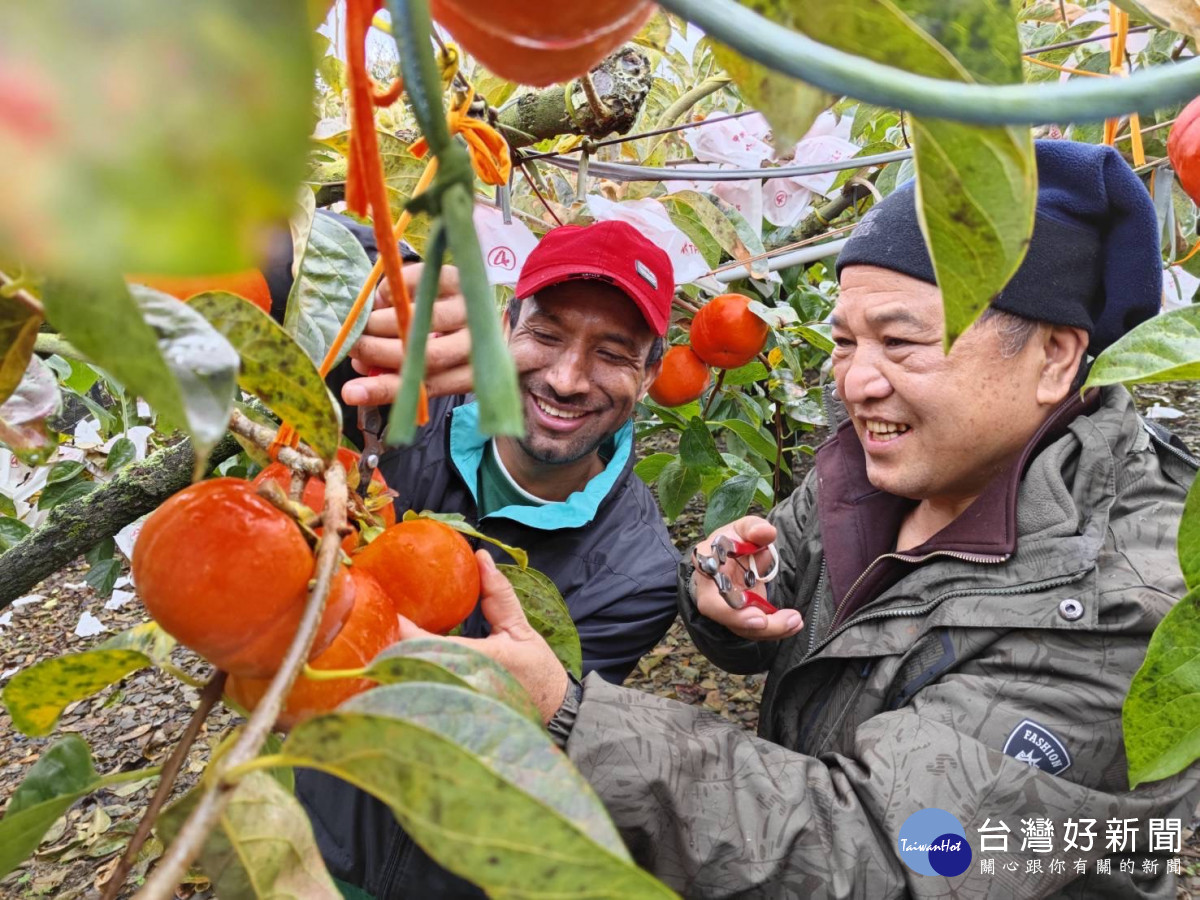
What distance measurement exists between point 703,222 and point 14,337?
1.36 metres

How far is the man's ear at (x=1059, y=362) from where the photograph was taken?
1.18 m

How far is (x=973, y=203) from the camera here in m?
0.29

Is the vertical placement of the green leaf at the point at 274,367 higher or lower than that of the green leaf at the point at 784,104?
lower

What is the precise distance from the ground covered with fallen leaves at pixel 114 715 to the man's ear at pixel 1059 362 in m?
1.19

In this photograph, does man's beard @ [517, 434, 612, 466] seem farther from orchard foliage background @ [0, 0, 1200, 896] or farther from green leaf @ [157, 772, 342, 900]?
green leaf @ [157, 772, 342, 900]

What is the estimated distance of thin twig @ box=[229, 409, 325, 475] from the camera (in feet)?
1.50

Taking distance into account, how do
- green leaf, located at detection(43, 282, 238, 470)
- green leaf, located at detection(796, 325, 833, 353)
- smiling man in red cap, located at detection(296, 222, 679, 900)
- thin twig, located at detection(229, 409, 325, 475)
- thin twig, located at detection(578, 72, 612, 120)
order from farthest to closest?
1. green leaf, located at detection(796, 325, 833, 353)
2. smiling man in red cap, located at detection(296, 222, 679, 900)
3. thin twig, located at detection(578, 72, 612, 120)
4. thin twig, located at detection(229, 409, 325, 475)
5. green leaf, located at detection(43, 282, 238, 470)

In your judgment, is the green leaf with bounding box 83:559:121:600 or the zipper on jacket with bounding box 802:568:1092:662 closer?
the zipper on jacket with bounding box 802:568:1092:662

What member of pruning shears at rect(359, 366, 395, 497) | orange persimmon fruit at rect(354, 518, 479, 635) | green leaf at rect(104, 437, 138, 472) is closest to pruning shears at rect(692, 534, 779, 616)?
pruning shears at rect(359, 366, 395, 497)

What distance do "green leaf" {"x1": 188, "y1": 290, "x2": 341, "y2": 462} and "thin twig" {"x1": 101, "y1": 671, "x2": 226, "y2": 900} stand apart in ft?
0.43

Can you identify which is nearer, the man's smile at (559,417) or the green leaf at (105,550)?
the man's smile at (559,417)

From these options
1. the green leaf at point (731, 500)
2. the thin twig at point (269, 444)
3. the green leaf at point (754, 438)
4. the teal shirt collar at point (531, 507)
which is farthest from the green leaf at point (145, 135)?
the green leaf at point (754, 438)

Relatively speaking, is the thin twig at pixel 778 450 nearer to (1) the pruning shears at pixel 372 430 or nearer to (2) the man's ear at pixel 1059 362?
(2) the man's ear at pixel 1059 362

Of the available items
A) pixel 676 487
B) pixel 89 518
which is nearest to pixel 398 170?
pixel 89 518
